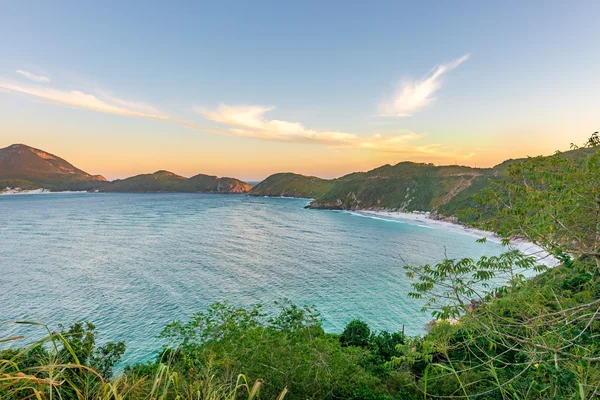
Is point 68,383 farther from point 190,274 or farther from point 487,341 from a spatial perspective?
point 190,274

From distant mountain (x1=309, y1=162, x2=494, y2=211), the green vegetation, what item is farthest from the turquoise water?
distant mountain (x1=309, y1=162, x2=494, y2=211)

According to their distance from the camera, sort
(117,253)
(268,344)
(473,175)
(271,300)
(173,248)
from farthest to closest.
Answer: (473,175) → (173,248) → (117,253) → (271,300) → (268,344)

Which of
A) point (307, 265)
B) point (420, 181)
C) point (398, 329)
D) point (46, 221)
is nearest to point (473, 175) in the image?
point (420, 181)

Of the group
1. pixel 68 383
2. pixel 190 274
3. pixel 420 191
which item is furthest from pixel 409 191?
pixel 68 383

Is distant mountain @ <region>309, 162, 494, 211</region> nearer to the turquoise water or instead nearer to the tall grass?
the turquoise water

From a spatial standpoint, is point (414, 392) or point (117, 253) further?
point (117, 253)

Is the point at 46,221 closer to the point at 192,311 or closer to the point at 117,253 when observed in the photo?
the point at 117,253

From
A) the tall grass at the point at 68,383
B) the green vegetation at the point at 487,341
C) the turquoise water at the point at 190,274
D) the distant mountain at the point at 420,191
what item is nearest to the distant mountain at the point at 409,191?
the distant mountain at the point at 420,191
